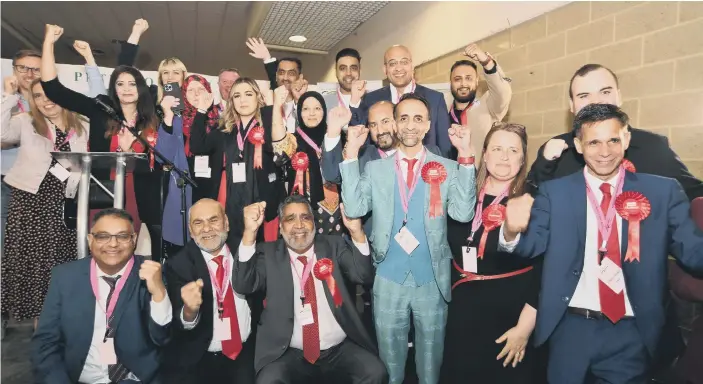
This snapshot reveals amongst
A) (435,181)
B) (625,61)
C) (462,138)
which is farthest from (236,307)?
(625,61)

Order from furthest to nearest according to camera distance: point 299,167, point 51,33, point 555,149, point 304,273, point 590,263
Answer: point 299,167, point 51,33, point 304,273, point 555,149, point 590,263

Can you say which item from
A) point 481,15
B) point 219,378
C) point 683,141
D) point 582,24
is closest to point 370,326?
point 219,378

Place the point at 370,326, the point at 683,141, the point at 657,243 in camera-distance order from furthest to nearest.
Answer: the point at 370,326
the point at 683,141
the point at 657,243

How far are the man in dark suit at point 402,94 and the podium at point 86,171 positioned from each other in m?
1.45

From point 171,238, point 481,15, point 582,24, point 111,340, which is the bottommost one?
point 111,340

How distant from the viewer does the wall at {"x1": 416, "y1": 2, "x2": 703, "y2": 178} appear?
2492mm

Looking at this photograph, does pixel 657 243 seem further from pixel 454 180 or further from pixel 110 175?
pixel 110 175

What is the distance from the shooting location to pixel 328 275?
2291mm

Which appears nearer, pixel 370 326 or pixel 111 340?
pixel 111 340

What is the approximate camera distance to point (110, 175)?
296cm

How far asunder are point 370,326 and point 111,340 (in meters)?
1.78

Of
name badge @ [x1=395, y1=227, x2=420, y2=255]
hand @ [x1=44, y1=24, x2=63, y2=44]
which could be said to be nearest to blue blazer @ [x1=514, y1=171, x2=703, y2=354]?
name badge @ [x1=395, y1=227, x2=420, y2=255]

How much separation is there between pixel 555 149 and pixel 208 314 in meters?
2.03

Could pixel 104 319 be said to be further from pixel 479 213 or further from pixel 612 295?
pixel 612 295
